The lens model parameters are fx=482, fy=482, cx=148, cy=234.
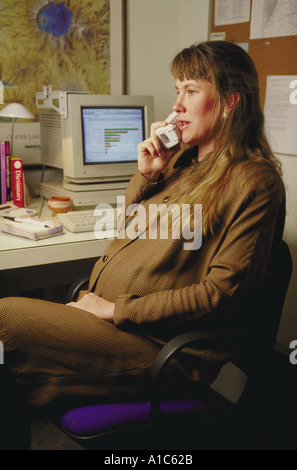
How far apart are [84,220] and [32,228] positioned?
0.21m

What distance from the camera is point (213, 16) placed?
2.40 metres

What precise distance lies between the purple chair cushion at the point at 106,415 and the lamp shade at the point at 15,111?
1.39m

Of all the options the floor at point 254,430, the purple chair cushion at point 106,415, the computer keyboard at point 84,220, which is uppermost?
the computer keyboard at point 84,220

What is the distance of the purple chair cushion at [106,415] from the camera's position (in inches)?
45.7

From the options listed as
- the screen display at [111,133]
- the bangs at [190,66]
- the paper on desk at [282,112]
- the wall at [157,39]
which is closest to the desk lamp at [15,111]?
the screen display at [111,133]

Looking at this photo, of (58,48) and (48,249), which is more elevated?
(58,48)

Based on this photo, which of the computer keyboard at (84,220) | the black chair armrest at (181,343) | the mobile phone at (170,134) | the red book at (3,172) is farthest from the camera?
the red book at (3,172)

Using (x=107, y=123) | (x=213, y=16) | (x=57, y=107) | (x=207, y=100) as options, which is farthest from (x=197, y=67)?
(x=213, y=16)

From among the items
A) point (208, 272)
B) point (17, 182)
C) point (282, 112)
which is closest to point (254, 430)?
point (208, 272)

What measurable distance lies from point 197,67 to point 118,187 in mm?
902

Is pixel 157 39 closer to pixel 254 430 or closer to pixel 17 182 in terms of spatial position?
pixel 17 182

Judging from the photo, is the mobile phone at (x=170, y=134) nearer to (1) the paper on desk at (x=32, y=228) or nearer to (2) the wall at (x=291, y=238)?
(1) the paper on desk at (x=32, y=228)

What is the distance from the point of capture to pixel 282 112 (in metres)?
2.05

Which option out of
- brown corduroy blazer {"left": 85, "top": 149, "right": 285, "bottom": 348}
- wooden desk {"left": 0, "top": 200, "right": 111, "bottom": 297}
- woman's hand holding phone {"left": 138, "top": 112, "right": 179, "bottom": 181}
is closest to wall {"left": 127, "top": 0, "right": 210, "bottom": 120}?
wooden desk {"left": 0, "top": 200, "right": 111, "bottom": 297}
